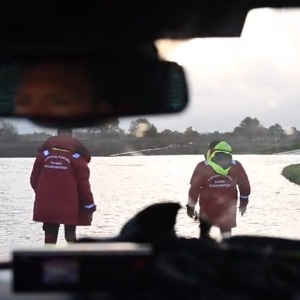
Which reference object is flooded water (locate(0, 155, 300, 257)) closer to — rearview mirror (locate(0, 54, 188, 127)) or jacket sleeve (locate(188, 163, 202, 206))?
jacket sleeve (locate(188, 163, 202, 206))

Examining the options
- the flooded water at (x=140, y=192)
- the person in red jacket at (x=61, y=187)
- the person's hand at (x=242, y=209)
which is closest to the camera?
the flooded water at (x=140, y=192)

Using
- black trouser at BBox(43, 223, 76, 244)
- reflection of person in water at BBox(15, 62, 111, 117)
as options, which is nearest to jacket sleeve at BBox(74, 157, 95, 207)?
black trouser at BBox(43, 223, 76, 244)

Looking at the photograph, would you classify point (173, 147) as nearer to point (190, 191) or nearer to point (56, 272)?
point (56, 272)

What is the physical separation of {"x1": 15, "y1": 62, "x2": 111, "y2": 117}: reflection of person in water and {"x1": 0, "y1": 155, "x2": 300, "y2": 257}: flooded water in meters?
1.69

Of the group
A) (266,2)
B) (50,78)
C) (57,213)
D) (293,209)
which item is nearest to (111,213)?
(57,213)

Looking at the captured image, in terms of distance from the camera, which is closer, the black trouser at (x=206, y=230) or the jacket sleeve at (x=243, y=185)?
the black trouser at (x=206, y=230)

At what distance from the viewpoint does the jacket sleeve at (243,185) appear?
7974mm

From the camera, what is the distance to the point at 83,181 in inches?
314

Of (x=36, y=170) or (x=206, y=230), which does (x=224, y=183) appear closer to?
(x=36, y=170)

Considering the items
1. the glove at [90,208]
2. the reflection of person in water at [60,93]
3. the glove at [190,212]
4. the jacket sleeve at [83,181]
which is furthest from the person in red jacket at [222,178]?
the reflection of person in water at [60,93]

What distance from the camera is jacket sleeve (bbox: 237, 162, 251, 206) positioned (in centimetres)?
797

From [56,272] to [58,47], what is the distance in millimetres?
761

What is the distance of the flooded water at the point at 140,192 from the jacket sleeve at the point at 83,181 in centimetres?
6

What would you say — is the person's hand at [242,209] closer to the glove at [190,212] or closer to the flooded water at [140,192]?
the flooded water at [140,192]
